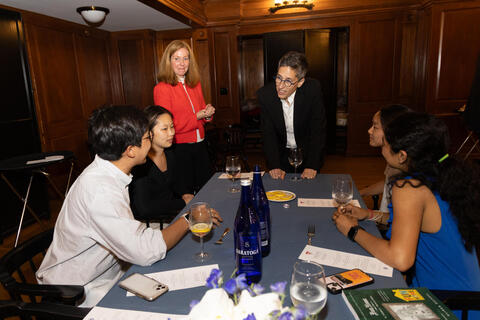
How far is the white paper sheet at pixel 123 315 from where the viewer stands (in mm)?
940

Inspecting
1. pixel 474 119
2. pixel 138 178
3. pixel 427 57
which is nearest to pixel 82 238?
pixel 138 178

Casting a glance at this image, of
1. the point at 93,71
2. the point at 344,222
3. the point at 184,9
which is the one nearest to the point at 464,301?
the point at 344,222

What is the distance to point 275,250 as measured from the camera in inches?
51.1

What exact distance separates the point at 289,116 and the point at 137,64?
4451 mm

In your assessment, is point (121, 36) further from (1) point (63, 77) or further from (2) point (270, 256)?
(2) point (270, 256)

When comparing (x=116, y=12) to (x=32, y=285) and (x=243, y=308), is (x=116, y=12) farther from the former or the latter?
(x=243, y=308)

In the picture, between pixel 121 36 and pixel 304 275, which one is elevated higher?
pixel 121 36

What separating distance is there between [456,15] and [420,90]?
1.27 m

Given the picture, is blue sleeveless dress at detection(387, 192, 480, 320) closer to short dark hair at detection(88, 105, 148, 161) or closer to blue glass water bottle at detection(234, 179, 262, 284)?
blue glass water bottle at detection(234, 179, 262, 284)

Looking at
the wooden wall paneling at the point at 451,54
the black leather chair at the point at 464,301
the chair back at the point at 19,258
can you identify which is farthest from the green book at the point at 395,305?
the wooden wall paneling at the point at 451,54

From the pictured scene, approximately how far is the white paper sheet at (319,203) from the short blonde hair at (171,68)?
1.80 meters

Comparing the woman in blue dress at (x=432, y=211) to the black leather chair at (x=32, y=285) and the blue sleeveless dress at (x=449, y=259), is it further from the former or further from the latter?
Answer: the black leather chair at (x=32, y=285)

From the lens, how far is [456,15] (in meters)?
5.35

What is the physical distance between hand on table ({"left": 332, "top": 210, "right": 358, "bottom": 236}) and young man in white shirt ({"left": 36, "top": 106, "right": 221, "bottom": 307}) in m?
0.54
